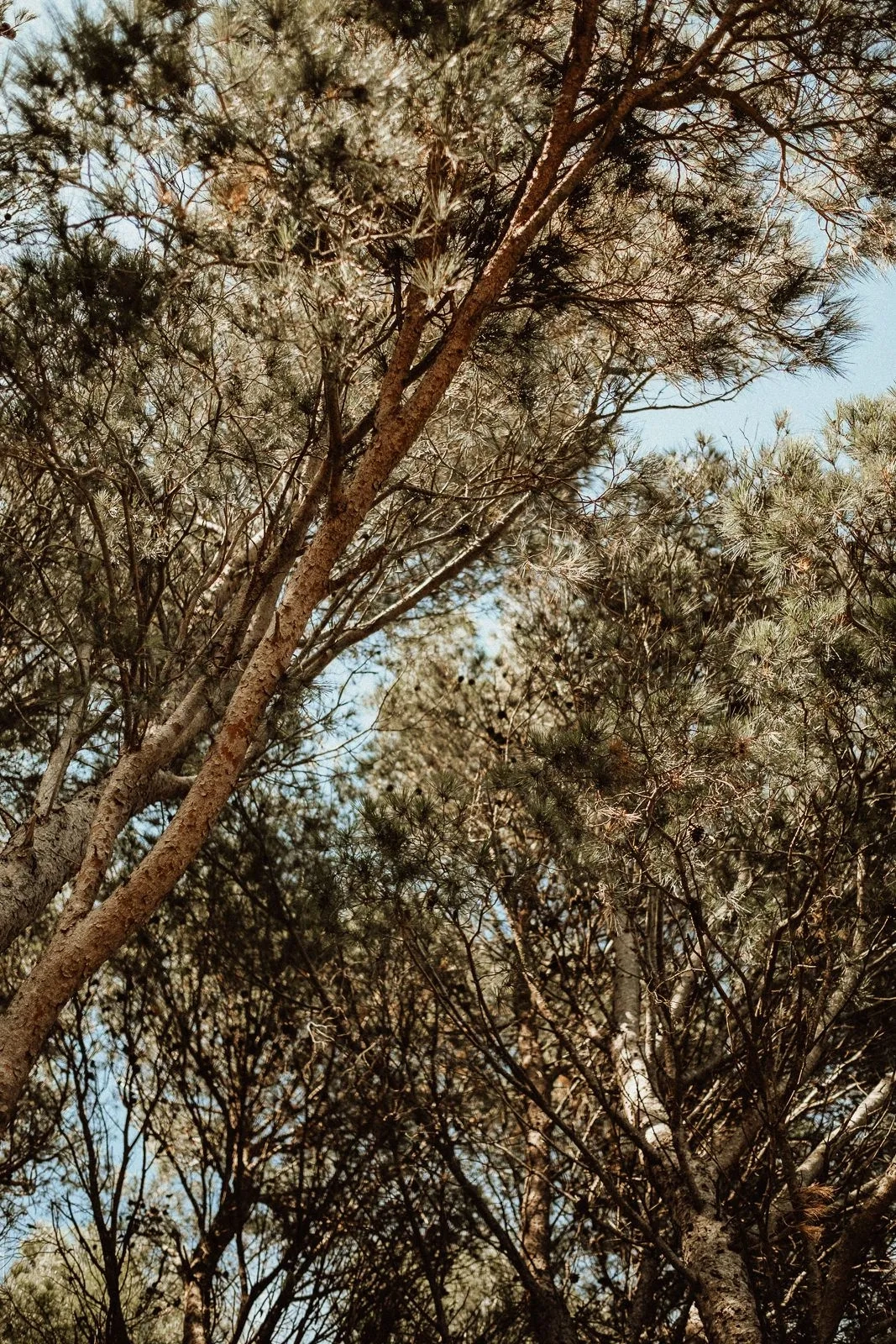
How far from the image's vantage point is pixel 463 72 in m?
2.79

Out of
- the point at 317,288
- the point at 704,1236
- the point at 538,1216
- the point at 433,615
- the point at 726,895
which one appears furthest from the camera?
the point at 433,615

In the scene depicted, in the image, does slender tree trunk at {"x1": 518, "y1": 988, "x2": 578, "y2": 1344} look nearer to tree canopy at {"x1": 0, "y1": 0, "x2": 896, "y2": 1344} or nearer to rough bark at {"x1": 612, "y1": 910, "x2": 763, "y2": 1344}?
tree canopy at {"x1": 0, "y1": 0, "x2": 896, "y2": 1344}

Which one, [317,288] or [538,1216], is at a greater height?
[317,288]

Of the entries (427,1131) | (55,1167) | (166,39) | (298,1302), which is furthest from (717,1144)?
(166,39)

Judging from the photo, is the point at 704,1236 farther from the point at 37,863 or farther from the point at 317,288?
the point at 317,288

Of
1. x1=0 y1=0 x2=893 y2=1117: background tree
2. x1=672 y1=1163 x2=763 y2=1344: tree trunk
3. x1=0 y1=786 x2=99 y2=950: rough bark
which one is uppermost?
x1=0 y1=0 x2=893 y2=1117: background tree

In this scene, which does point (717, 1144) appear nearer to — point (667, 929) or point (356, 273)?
point (667, 929)

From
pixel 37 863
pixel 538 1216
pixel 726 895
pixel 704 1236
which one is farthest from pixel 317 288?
pixel 538 1216

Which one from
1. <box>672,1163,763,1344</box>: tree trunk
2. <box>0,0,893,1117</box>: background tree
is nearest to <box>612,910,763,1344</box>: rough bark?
<box>672,1163,763,1344</box>: tree trunk

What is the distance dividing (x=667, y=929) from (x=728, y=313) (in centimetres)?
282

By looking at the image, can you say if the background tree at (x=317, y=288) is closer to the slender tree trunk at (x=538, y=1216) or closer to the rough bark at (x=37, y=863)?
the rough bark at (x=37, y=863)

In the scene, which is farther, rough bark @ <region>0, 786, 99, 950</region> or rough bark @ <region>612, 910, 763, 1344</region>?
rough bark @ <region>0, 786, 99, 950</region>

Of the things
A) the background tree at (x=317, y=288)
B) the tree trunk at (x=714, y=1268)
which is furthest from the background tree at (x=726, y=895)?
the background tree at (x=317, y=288)

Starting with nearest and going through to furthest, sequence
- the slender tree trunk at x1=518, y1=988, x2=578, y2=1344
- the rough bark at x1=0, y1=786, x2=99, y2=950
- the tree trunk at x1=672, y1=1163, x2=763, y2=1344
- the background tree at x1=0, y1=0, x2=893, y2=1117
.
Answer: the tree trunk at x1=672, y1=1163, x2=763, y2=1344
the background tree at x1=0, y1=0, x2=893, y2=1117
the rough bark at x1=0, y1=786, x2=99, y2=950
the slender tree trunk at x1=518, y1=988, x2=578, y2=1344
